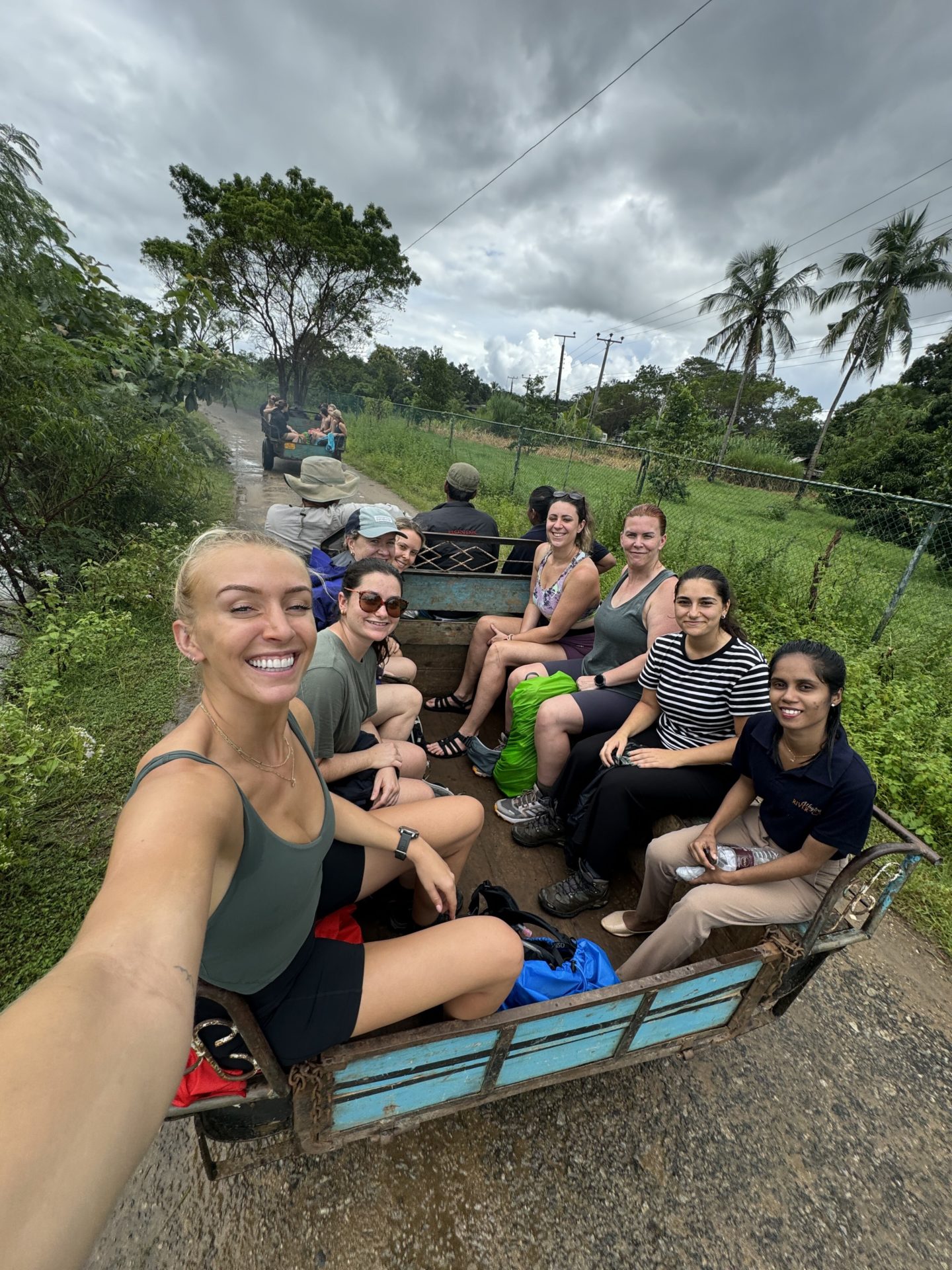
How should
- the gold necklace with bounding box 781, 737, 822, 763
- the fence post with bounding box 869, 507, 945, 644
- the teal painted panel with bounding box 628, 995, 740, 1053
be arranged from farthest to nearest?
the fence post with bounding box 869, 507, 945, 644, the gold necklace with bounding box 781, 737, 822, 763, the teal painted panel with bounding box 628, 995, 740, 1053

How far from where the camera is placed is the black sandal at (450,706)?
11.8ft

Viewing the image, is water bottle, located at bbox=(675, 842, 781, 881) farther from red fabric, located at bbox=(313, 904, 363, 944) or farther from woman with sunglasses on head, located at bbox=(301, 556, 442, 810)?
red fabric, located at bbox=(313, 904, 363, 944)

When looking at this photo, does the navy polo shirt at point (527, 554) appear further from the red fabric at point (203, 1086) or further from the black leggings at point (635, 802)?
the red fabric at point (203, 1086)

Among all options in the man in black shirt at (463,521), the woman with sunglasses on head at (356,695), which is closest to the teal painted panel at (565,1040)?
the woman with sunglasses on head at (356,695)

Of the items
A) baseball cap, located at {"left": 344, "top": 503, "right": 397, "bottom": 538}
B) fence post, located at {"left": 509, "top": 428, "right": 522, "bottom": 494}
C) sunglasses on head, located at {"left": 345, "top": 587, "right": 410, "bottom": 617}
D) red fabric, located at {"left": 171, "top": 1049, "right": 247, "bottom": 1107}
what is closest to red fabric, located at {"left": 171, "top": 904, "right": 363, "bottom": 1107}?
red fabric, located at {"left": 171, "top": 1049, "right": 247, "bottom": 1107}

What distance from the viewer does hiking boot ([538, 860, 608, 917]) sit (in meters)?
2.26

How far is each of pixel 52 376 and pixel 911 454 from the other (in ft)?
69.5

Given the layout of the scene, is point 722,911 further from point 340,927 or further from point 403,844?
point 340,927

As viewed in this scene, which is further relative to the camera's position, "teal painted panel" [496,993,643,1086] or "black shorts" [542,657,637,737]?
"black shorts" [542,657,637,737]

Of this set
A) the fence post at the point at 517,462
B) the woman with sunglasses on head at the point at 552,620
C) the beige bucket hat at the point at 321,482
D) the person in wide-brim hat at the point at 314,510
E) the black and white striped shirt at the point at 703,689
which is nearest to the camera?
the black and white striped shirt at the point at 703,689

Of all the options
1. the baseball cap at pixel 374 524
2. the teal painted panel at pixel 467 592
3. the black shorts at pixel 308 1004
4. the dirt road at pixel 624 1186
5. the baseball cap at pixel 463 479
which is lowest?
the dirt road at pixel 624 1186

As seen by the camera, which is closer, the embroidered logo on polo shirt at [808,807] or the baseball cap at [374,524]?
the embroidered logo on polo shirt at [808,807]

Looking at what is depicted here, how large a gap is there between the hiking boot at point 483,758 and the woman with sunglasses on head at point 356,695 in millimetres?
837

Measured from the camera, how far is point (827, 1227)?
153 cm
